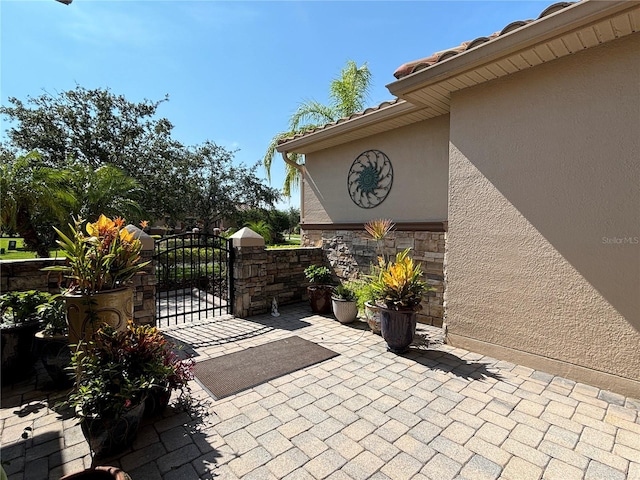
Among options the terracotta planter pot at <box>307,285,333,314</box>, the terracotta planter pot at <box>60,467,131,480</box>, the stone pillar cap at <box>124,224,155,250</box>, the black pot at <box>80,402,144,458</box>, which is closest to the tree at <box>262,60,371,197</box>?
the terracotta planter pot at <box>307,285,333,314</box>

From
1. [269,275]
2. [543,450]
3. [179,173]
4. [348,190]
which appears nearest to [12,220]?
[269,275]

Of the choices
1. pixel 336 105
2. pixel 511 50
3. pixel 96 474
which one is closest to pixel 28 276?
pixel 96 474

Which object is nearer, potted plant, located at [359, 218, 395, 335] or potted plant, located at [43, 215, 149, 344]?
potted plant, located at [43, 215, 149, 344]

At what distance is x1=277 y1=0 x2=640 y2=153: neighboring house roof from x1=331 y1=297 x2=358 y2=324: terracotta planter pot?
12.0 feet

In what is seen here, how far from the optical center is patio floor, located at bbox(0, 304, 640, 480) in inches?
Answer: 88.2

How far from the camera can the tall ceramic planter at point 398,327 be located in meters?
4.25

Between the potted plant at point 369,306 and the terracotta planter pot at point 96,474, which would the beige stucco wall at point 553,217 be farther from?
the terracotta planter pot at point 96,474

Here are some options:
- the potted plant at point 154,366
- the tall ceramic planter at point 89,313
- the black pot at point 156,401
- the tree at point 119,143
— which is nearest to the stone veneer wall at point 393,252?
the potted plant at point 154,366

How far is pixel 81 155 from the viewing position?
1488cm

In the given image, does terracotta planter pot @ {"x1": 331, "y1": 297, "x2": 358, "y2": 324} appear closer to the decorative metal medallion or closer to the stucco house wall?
the stucco house wall

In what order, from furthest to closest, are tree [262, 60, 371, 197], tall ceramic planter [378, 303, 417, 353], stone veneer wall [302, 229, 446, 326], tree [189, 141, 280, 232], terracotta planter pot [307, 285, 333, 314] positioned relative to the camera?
1. tree [189, 141, 280, 232]
2. tree [262, 60, 371, 197]
3. terracotta planter pot [307, 285, 333, 314]
4. stone veneer wall [302, 229, 446, 326]
5. tall ceramic planter [378, 303, 417, 353]

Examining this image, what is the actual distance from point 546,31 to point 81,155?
730 inches

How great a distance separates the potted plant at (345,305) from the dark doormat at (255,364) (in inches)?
44.5

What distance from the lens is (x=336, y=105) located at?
43.7 feet
